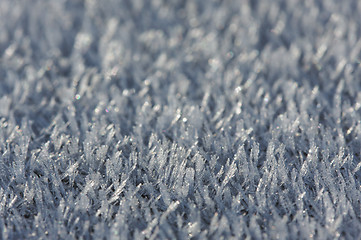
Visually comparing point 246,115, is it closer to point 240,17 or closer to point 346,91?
point 346,91

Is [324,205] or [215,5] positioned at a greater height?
[215,5]

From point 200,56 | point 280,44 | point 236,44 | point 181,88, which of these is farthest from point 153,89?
point 280,44

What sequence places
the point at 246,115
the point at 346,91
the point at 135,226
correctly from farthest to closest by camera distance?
the point at 346,91
the point at 246,115
the point at 135,226

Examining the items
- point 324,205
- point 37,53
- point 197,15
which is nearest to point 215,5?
point 197,15

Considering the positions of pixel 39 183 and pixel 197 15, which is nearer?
pixel 39 183

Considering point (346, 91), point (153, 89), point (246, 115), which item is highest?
point (153, 89)

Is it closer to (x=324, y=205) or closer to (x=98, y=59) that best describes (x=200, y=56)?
(x=98, y=59)

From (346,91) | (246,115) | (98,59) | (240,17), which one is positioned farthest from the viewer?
(240,17)
